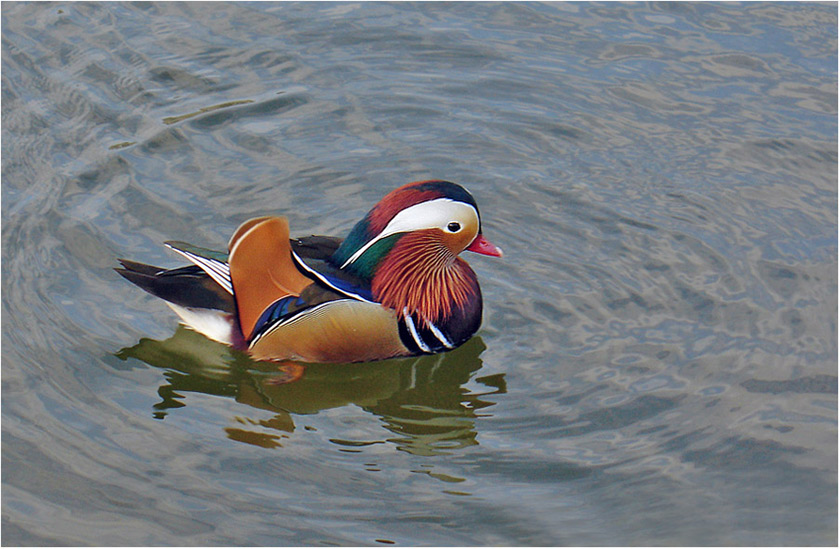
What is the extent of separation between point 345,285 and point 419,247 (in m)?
0.50

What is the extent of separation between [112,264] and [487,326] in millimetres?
2361

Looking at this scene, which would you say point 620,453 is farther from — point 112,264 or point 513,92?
point 513,92

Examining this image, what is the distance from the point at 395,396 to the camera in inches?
237

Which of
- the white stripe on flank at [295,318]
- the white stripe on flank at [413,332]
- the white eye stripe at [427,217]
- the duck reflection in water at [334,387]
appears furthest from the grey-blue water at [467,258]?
the white eye stripe at [427,217]

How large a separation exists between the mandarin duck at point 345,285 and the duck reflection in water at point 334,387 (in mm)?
113

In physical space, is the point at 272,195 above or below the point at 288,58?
below

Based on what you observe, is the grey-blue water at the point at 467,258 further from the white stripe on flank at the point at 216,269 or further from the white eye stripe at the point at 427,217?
the white eye stripe at the point at 427,217

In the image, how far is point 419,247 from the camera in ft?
20.3

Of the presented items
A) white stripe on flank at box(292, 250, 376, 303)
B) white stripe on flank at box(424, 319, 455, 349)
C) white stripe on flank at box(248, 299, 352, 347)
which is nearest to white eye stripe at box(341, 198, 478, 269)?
white stripe on flank at box(292, 250, 376, 303)

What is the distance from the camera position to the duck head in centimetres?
594

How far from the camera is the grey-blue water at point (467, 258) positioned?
5160mm

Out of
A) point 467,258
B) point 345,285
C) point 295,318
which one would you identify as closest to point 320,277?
point 345,285

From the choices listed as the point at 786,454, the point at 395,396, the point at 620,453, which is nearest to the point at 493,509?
the point at 620,453

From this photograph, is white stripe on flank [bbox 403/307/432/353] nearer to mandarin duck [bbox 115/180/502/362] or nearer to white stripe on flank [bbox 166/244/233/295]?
mandarin duck [bbox 115/180/502/362]
